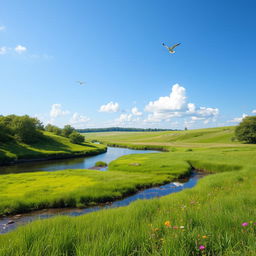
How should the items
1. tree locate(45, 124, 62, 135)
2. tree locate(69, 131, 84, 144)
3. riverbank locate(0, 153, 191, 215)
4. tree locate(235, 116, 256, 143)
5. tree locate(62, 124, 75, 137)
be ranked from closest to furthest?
riverbank locate(0, 153, 191, 215) < tree locate(235, 116, 256, 143) < tree locate(69, 131, 84, 144) < tree locate(62, 124, 75, 137) < tree locate(45, 124, 62, 135)

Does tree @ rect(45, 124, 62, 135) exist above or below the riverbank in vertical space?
above

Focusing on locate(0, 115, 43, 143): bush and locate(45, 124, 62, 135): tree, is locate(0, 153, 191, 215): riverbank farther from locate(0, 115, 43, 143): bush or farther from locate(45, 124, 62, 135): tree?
locate(45, 124, 62, 135): tree

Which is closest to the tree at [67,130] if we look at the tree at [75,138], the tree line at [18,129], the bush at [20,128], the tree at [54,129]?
the tree at [54,129]

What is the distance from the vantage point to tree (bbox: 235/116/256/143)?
86825 mm

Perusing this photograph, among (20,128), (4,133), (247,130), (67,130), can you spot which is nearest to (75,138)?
(67,130)

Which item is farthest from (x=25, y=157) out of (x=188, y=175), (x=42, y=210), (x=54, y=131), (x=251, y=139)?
(x=251, y=139)

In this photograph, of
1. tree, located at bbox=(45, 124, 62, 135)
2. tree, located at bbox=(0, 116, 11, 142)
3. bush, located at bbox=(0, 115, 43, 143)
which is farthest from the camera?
tree, located at bbox=(45, 124, 62, 135)

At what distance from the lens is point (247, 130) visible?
291 feet

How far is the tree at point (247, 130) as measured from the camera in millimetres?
86825

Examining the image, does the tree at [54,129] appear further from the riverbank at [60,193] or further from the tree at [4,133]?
the riverbank at [60,193]

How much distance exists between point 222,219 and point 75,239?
422 cm

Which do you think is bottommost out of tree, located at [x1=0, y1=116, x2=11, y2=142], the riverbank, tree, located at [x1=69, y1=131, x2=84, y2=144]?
the riverbank

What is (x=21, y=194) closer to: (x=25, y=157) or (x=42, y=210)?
(x=42, y=210)

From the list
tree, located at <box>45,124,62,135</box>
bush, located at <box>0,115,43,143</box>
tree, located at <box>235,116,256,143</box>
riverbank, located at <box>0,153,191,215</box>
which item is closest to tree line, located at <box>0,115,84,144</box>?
bush, located at <box>0,115,43,143</box>
